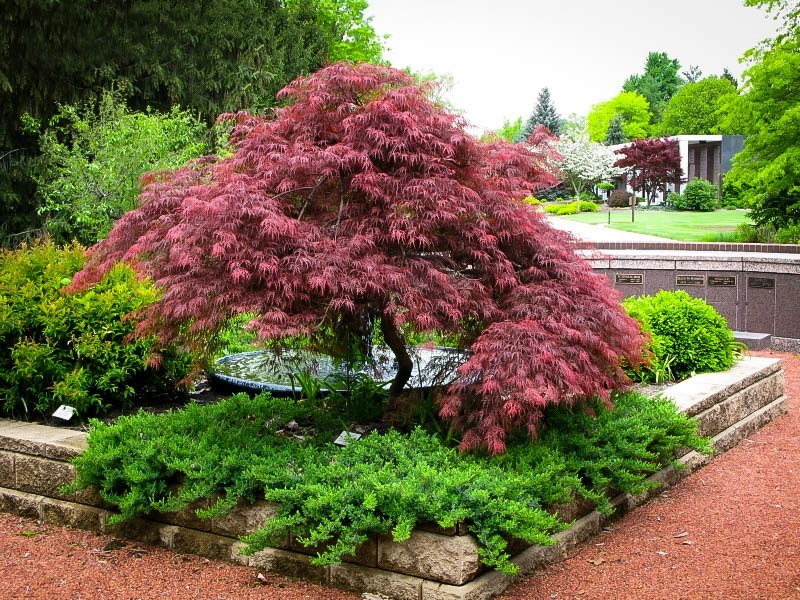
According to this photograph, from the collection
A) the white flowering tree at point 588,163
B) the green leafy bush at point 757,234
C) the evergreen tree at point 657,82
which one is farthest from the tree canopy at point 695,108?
the green leafy bush at point 757,234

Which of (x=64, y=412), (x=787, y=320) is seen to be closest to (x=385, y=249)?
(x=64, y=412)

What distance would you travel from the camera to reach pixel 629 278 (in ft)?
39.4

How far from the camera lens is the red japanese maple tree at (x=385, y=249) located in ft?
13.2

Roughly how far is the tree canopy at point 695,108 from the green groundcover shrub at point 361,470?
53.0 metres

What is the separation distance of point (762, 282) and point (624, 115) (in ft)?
192

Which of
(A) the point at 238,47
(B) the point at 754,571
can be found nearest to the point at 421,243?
(B) the point at 754,571

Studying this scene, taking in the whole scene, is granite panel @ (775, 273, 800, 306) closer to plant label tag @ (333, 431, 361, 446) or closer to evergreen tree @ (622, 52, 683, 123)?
plant label tag @ (333, 431, 361, 446)

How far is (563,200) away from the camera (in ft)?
141

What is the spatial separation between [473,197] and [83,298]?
9.22ft

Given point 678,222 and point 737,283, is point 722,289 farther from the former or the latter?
point 678,222

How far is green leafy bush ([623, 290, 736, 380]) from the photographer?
22.9 ft

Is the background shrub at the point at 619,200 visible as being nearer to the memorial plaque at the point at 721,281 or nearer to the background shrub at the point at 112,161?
the background shrub at the point at 112,161

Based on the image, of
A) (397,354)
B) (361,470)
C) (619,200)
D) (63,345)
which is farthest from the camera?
(619,200)

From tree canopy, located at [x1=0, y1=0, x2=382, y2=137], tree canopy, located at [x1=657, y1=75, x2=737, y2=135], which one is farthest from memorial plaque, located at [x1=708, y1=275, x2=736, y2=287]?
tree canopy, located at [x1=657, y1=75, x2=737, y2=135]
